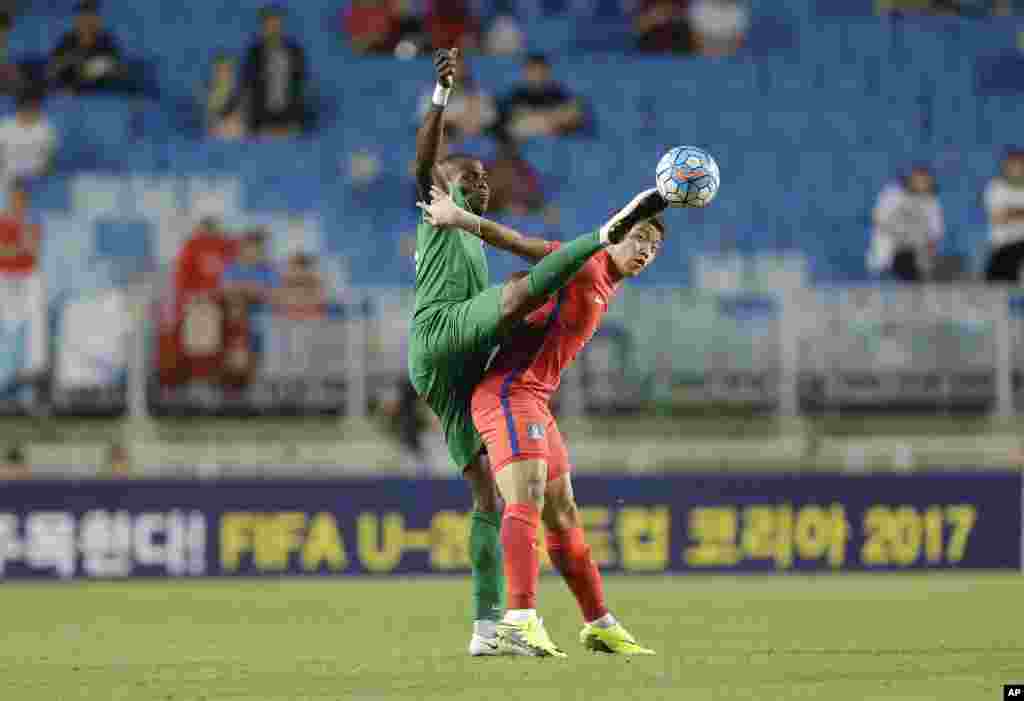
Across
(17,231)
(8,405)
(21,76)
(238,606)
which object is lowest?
(238,606)

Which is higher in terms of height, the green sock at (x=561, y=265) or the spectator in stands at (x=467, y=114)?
the spectator in stands at (x=467, y=114)

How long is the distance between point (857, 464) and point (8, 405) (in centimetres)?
741

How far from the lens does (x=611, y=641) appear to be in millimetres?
8250

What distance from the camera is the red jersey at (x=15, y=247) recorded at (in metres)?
17.6

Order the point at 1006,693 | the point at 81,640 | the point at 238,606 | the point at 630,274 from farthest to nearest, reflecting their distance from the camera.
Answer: the point at 238,606
the point at 81,640
the point at 630,274
the point at 1006,693

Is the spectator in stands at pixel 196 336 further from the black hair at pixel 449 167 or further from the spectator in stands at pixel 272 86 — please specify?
the black hair at pixel 449 167

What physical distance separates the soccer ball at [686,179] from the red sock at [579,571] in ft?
5.25

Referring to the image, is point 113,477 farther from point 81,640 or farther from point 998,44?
point 998,44

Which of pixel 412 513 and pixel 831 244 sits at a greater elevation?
pixel 831 244

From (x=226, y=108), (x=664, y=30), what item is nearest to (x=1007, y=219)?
(x=664, y=30)

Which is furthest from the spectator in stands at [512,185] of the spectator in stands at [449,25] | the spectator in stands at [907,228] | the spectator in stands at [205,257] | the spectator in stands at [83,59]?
the spectator in stands at [83,59]

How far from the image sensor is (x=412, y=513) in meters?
15.5

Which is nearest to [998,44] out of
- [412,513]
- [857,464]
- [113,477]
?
[857,464]

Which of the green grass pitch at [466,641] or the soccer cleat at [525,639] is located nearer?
the green grass pitch at [466,641]
